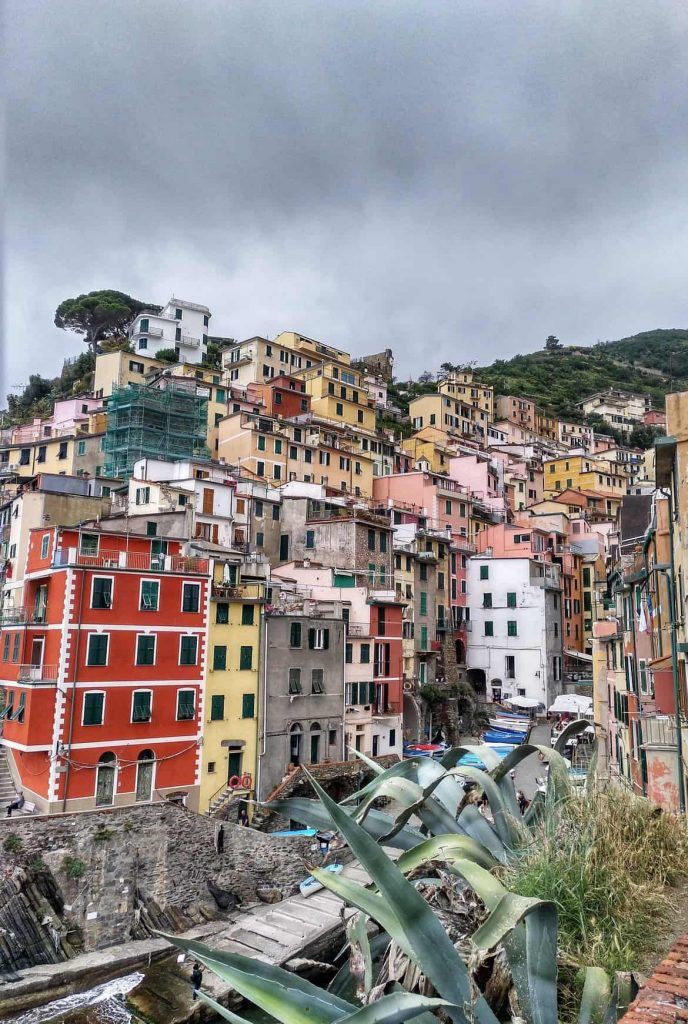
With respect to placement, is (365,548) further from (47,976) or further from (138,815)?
(47,976)

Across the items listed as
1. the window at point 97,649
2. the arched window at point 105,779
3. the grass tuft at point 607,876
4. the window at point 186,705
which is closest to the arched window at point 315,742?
the window at point 186,705

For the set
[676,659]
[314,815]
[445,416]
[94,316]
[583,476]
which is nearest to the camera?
[314,815]

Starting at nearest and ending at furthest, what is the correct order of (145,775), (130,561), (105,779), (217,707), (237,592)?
(105,779) → (145,775) → (130,561) → (217,707) → (237,592)

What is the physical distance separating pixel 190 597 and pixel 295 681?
6961 mm

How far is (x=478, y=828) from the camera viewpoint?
348 inches

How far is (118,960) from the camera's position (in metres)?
23.8

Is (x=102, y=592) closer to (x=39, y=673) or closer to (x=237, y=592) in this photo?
(x=39, y=673)

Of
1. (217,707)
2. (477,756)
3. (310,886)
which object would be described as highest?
(477,756)

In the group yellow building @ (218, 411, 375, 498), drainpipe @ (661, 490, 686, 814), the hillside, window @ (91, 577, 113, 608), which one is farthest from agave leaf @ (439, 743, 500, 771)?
the hillside

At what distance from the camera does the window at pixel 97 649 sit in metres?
28.6

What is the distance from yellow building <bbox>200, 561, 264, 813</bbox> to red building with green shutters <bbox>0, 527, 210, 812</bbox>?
569 mm

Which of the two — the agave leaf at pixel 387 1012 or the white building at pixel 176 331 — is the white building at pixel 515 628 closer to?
the white building at pixel 176 331

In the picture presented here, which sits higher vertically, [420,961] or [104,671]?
[104,671]

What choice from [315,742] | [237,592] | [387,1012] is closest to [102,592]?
[237,592]
